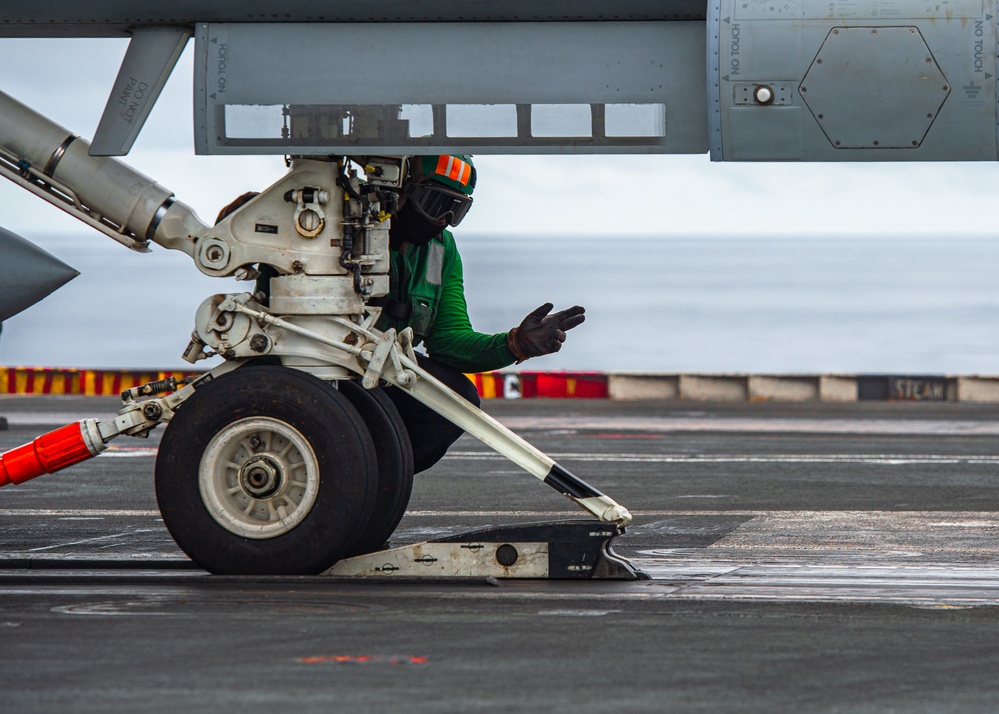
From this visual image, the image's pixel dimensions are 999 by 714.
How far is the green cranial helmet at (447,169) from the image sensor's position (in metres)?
8.95

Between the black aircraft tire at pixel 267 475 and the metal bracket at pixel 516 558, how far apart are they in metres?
0.24

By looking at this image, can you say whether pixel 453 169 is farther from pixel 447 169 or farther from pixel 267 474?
pixel 267 474

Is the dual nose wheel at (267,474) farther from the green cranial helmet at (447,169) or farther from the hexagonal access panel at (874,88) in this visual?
the hexagonal access panel at (874,88)

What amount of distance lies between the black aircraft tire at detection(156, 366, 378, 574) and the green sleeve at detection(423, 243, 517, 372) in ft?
4.02

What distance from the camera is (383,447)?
830 centimetres

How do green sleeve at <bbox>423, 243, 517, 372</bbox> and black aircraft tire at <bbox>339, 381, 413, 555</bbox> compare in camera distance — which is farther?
green sleeve at <bbox>423, 243, 517, 372</bbox>

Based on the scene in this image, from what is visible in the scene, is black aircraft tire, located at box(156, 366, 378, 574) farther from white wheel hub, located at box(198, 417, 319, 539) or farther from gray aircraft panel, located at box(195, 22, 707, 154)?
gray aircraft panel, located at box(195, 22, 707, 154)

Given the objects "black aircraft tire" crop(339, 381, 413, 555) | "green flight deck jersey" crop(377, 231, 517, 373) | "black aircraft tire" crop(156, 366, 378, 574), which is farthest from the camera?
"green flight deck jersey" crop(377, 231, 517, 373)

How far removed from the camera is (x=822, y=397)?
23.2 m

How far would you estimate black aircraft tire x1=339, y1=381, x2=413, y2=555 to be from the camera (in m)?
8.29

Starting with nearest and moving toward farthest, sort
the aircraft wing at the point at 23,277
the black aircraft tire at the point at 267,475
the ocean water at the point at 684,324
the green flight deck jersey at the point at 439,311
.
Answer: the black aircraft tire at the point at 267,475 → the green flight deck jersey at the point at 439,311 → the aircraft wing at the point at 23,277 → the ocean water at the point at 684,324

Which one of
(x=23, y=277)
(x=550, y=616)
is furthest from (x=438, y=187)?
(x=550, y=616)

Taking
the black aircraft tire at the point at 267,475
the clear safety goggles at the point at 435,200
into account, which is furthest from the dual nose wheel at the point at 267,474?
the clear safety goggles at the point at 435,200

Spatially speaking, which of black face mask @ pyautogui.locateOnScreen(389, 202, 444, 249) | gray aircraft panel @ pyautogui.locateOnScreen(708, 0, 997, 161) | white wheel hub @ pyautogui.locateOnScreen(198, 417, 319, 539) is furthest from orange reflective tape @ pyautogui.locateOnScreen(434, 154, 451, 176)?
white wheel hub @ pyautogui.locateOnScreen(198, 417, 319, 539)
